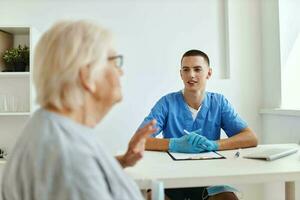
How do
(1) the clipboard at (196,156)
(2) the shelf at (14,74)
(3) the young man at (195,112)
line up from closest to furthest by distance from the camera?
(1) the clipboard at (196,156) → (3) the young man at (195,112) → (2) the shelf at (14,74)

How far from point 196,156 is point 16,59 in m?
1.62

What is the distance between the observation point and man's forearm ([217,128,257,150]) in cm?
157

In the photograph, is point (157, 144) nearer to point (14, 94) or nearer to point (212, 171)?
point (212, 171)

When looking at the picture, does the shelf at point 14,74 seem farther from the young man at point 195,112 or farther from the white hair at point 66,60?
the white hair at point 66,60

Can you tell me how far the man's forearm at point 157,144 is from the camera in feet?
5.08

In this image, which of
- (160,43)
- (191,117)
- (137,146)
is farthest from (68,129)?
(160,43)

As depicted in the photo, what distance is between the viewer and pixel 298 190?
2.08m

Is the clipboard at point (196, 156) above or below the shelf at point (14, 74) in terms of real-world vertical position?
below

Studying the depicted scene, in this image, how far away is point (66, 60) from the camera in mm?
644

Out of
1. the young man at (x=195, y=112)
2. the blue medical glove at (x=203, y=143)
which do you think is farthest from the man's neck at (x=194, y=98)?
the blue medical glove at (x=203, y=143)

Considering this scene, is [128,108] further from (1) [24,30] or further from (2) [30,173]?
(2) [30,173]

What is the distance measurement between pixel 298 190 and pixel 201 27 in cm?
142

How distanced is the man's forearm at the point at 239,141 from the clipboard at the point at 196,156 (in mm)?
105

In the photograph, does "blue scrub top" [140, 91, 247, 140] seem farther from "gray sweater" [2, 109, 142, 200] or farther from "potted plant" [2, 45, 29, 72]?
"gray sweater" [2, 109, 142, 200]
